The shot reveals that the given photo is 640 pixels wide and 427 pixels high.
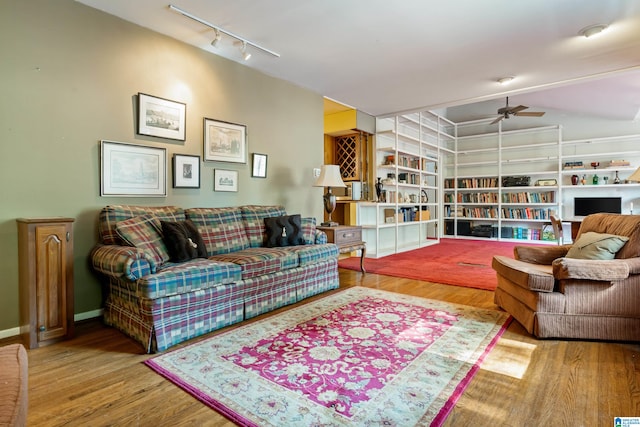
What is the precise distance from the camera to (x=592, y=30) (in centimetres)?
311

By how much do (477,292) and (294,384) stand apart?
2.54m

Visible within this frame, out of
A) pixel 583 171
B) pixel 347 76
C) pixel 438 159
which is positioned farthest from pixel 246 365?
pixel 583 171

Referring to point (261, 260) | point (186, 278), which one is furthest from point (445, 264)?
point (186, 278)

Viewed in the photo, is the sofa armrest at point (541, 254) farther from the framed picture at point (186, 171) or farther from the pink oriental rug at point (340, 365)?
the framed picture at point (186, 171)

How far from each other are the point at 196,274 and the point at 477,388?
1840 millimetres

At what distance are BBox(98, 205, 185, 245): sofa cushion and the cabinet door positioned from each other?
0.30 meters

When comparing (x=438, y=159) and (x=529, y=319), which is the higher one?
(x=438, y=159)

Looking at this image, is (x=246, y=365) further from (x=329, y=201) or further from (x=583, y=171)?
(x=583, y=171)

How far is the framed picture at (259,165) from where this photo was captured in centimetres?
402

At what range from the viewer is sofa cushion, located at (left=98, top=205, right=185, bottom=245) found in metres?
2.63

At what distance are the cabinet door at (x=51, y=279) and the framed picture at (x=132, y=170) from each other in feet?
2.05

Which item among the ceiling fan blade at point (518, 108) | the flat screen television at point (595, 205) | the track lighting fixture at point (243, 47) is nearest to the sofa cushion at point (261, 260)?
the track lighting fixture at point (243, 47)

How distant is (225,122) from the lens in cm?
370

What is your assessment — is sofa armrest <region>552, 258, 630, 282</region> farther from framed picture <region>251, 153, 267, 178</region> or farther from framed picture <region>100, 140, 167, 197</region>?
framed picture <region>100, 140, 167, 197</region>
